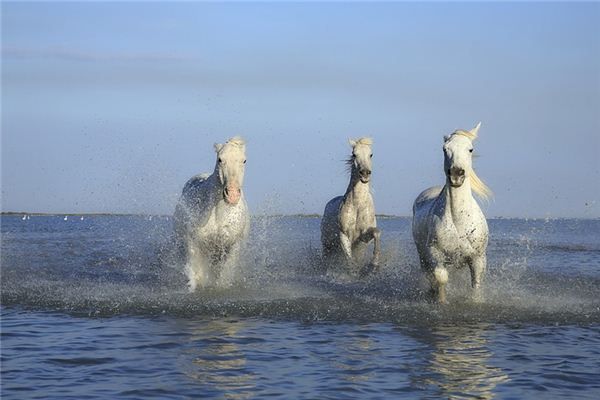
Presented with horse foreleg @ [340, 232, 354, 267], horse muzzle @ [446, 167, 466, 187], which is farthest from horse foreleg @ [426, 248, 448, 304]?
horse foreleg @ [340, 232, 354, 267]

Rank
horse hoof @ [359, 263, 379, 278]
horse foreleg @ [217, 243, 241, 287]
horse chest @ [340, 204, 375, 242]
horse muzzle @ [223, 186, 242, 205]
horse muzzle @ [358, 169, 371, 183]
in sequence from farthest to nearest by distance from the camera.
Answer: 1. horse chest @ [340, 204, 375, 242]
2. horse muzzle @ [358, 169, 371, 183]
3. horse hoof @ [359, 263, 379, 278]
4. horse foreleg @ [217, 243, 241, 287]
5. horse muzzle @ [223, 186, 242, 205]

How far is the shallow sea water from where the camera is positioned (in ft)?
21.9

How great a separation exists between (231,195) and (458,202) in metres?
3.14

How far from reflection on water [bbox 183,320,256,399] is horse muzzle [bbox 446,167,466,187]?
10.6ft

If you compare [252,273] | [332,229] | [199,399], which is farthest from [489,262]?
[199,399]

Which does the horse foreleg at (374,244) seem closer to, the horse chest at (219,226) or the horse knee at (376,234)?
the horse knee at (376,234)

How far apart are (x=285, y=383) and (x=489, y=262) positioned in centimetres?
1336

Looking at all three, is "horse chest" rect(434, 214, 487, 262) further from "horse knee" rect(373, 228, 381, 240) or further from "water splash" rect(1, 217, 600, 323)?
"horse knee" rect(373, 228, 381, 240)

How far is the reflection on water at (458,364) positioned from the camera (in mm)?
6594

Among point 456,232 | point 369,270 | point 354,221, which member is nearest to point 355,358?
point 456,232

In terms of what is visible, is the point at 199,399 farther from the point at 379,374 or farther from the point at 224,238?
the point at 224,238

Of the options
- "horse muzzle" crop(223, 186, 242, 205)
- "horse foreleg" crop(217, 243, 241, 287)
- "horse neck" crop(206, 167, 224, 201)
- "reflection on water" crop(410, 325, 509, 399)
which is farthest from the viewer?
"horse foreleg" crop(217, 243, 241, 287)

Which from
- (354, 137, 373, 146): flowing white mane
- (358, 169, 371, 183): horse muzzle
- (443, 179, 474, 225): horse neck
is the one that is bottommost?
(443, 179, 474, 225): horse neck

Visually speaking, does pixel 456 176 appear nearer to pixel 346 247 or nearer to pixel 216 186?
pixel 216 186
